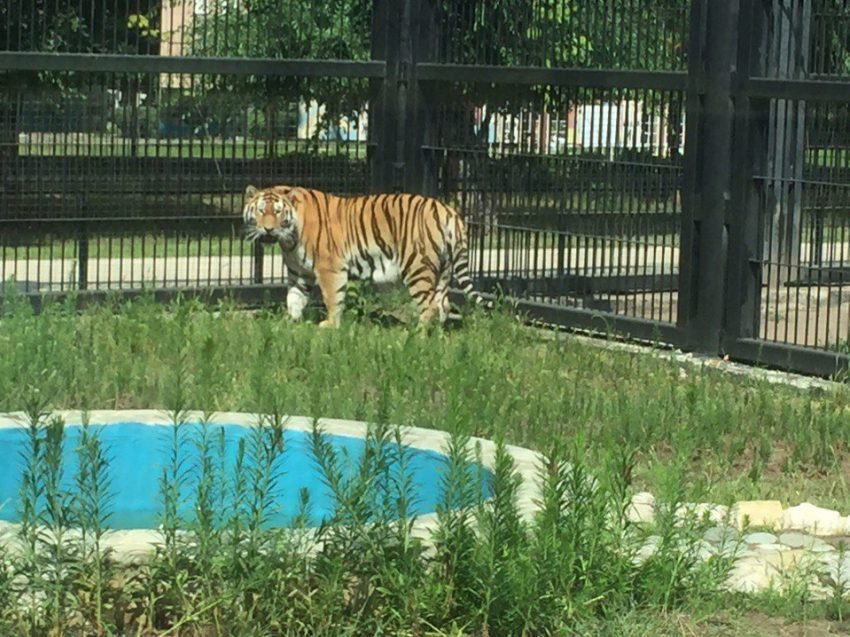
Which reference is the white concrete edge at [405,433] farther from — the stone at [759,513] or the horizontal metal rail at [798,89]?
A: the horizontal metal rail at [798,89]

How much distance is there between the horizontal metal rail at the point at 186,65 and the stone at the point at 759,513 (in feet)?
22.9

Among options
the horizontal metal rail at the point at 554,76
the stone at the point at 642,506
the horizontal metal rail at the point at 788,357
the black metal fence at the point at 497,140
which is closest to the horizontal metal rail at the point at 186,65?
the black metal fence at the point at 497,140

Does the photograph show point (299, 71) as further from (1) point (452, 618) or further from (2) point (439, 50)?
(1) point (452, 618)

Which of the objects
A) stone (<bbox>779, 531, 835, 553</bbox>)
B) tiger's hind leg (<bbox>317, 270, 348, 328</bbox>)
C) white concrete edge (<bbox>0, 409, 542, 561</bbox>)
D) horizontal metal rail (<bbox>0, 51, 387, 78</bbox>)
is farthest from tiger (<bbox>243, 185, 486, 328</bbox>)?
stone (<bbox>779, 531, 835, 553</bbox>)

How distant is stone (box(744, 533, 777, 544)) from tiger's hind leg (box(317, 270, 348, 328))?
6040 mm

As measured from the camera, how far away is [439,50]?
46.5ft

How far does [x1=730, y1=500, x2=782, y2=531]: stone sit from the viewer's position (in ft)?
24.2

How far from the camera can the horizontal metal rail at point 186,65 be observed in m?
12.7

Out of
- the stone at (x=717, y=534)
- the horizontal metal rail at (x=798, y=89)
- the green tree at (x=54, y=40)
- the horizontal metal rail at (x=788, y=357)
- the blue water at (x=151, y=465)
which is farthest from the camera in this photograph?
the green tree at (x=54, y=40)

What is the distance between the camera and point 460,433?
231 inches

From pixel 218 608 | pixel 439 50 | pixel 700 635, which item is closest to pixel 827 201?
pixel 439 50

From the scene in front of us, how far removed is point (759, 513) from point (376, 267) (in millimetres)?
6200

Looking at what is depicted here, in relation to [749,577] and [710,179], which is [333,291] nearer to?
[710,179]

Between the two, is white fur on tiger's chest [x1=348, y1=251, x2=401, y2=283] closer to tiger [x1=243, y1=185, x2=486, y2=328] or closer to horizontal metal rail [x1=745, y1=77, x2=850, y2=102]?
tiger [x1=243, y1=185, x2=486, y2=328]
